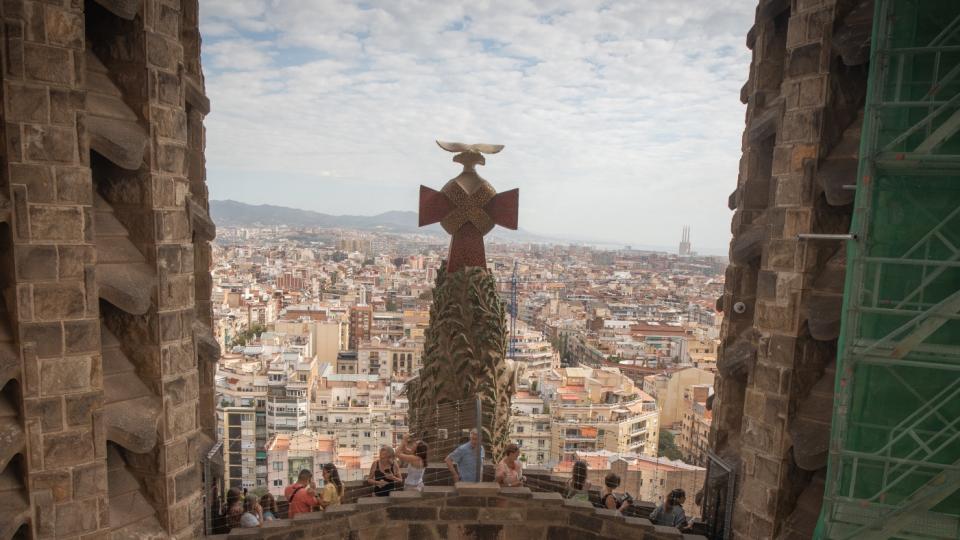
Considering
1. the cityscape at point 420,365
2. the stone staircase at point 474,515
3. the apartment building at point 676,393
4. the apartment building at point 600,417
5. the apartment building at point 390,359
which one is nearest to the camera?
the stone staircase at point 474,515

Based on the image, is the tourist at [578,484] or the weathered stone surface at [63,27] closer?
the weathered stone surface at [63,27]

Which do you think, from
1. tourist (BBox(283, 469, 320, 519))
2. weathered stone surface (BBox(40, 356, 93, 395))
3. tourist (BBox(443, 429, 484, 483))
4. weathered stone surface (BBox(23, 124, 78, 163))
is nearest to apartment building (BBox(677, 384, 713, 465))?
tourist (BBox(443, 429, 484, 483))

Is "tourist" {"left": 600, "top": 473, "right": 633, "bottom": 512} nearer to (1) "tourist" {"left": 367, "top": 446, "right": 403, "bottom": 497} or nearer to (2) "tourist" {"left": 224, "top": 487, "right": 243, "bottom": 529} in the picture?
(1) "tourist" {"left": 367, "top": 446, "right": 403, "bottom": 497}

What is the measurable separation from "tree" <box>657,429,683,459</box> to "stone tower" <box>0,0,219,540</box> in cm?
3465

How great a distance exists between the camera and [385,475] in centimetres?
641

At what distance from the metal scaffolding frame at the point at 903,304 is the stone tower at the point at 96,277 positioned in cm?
422

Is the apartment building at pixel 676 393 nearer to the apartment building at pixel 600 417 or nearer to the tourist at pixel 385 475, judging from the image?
the apartment building at pixel 600 417

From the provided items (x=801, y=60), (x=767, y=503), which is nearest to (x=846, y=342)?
(x=767, y=503)

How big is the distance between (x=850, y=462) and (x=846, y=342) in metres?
0.78

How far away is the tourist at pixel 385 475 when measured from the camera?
6.35m

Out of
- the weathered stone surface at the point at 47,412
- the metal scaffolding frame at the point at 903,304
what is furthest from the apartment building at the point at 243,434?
the metal scaffolding frame at the point at 903,304

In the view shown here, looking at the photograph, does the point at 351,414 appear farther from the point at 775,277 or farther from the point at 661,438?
the point at 775,277

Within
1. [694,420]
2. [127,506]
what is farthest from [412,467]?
[694,420]

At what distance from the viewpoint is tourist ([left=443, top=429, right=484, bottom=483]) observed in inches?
247
